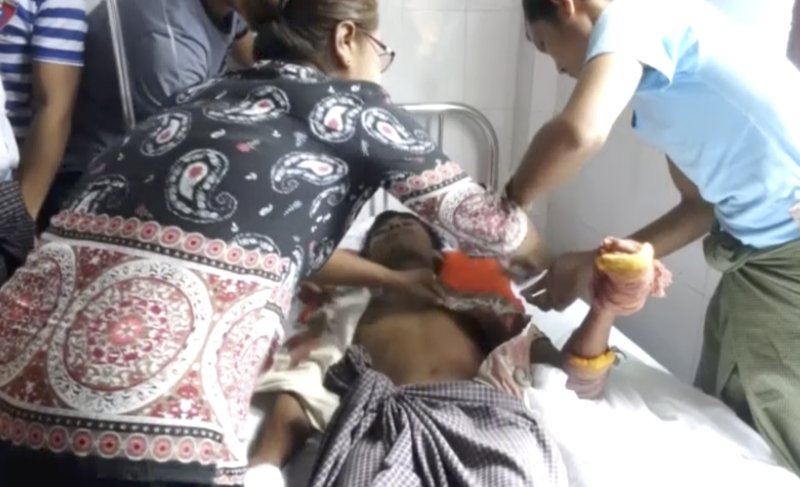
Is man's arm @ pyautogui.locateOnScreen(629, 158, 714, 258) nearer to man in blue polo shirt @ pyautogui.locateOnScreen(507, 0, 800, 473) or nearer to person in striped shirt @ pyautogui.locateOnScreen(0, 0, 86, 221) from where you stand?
man in blue polo shirt @ pyautogui.locateOnScreen(507, 0, 800, 473)

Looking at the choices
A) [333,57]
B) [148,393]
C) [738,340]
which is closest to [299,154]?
[333,57]

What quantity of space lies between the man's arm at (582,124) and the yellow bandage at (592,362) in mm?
441

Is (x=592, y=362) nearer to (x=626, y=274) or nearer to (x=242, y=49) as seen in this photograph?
(x=626, y=274)

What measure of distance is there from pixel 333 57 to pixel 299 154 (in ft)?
0.59

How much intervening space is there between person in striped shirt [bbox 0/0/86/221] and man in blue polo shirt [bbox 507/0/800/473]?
2.96 ft

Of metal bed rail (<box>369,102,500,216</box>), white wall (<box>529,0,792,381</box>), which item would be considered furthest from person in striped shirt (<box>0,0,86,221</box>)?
white wall (<box>529,0,792,381</box>)

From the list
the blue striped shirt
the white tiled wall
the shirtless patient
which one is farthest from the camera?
the white tiled wall

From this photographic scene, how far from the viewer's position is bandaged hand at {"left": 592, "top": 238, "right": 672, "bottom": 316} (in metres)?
1.38

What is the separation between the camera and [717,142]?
1.42m

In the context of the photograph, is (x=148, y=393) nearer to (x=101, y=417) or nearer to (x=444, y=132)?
(x=101, y=417)

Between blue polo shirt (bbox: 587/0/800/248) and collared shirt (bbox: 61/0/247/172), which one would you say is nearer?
blue polo shirt (bbox: 587/0/800/248)

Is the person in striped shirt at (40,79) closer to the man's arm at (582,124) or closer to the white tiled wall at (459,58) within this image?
the white tiled wall at (459,58)

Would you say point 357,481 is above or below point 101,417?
below

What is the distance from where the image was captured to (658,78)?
4.38 feet
